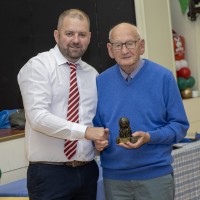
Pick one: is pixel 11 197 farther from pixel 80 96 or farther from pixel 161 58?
pixel 161 58

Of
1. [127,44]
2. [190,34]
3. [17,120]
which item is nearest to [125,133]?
[127,44]

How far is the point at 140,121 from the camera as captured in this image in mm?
1993

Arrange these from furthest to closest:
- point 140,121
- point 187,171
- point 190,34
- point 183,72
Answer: point 190,34 < point 183,72 < point 187,171 < point 140,121

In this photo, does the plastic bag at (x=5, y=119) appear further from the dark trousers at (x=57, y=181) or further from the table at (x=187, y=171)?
the dark trousers at (x=57, y=181)

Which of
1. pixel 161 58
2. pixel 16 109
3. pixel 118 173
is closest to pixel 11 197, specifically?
pixel 118 173

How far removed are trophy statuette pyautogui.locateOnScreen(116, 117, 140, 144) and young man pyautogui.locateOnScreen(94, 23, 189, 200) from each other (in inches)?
3.2

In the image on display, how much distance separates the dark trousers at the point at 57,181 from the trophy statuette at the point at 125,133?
9.6 inches

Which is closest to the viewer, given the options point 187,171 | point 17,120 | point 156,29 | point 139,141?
point 139,141

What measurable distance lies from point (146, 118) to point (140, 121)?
0.03 m

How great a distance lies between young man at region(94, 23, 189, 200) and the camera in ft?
6.53

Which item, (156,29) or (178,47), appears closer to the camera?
(156,29)

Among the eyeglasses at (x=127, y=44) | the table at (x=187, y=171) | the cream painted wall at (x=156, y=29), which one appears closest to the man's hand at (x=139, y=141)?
the eyeglasses at (x=127, y=44)

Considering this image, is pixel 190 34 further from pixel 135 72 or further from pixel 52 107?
pixel 52 107

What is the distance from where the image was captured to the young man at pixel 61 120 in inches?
75.9
